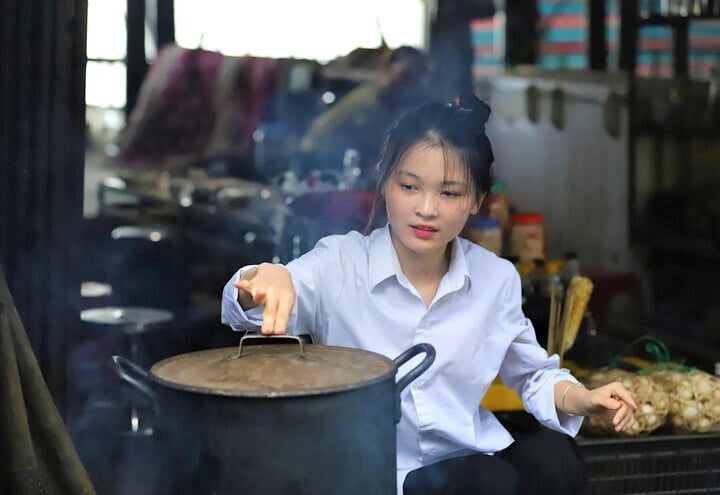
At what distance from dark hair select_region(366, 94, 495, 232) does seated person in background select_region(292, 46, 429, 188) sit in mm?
2609

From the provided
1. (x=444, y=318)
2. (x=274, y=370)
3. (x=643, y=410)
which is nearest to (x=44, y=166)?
(x=274, y=370)

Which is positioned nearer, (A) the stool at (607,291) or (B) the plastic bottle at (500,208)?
(B) the plastic bottle at (500,208)

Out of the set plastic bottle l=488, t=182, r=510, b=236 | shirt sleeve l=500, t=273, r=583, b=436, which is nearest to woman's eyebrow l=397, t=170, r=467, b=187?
shirt sleeve l=500, t=273, r=583, b=436

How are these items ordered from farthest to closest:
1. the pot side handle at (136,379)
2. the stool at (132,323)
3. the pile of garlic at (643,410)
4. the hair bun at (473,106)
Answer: the stool at (132,323), the pile of garlic at (643,410), the hair bun at (473,106), the pot side handle at (136,379)

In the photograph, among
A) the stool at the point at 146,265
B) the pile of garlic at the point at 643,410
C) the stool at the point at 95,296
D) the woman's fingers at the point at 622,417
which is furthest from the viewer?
the stool at the point at 146,265

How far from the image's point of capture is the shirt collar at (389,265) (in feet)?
9.11

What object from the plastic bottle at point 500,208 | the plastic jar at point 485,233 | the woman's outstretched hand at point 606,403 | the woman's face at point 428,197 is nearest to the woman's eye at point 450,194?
the woman's face at point 428,197

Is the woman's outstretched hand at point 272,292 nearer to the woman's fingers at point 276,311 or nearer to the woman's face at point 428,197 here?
the woman's fingers at point 276,311

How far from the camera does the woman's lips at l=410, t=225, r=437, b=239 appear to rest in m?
2.66

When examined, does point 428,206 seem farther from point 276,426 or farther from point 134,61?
point 134,61

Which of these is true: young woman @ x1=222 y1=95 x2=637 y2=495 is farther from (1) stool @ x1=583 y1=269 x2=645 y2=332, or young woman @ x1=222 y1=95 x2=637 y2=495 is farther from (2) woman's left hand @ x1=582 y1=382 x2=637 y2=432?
(1) stool @ x1=583 y1=269 x2=645 y2=332

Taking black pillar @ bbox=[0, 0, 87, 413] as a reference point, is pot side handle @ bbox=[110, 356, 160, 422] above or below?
below

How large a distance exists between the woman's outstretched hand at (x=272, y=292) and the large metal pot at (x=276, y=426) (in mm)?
94

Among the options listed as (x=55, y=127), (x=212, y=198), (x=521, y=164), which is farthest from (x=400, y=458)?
(x=521, y=164)
